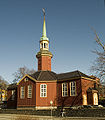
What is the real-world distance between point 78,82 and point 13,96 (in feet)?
54.8

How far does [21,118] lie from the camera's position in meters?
12.1

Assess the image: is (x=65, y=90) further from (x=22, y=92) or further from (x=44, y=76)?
(x=22, y=92)

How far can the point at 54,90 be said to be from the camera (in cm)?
2923

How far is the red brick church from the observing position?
26078 millimetres

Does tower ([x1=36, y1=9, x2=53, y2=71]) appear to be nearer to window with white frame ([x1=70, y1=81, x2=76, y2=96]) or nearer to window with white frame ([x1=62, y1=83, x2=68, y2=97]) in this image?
window with white frame ([x1=62, y1=83, x2=68, y2=97])

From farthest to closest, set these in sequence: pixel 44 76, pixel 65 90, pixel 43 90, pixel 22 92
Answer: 1. pixel 22 92
2. pixel 44 76
3. pixel 43 90
4. pixel 65 90

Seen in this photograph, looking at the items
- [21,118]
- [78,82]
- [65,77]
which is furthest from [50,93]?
[21,118]

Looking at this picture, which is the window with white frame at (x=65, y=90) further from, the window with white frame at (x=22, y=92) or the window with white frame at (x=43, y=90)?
the window with white frame at (x=22, y=92)

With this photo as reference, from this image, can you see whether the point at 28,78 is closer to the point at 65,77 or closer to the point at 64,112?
the point at 65,77

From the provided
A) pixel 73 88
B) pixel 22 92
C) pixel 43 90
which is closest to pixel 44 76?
pixel 43 90

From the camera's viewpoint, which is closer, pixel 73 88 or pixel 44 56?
pixel 73 88

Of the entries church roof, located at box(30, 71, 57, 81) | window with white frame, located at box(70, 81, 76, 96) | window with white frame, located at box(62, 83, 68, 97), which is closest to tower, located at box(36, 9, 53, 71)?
church roof, located at box(30, 71, 57, 81)

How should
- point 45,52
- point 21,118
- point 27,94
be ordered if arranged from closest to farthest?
point 21,118, point 27,94, point 45,52

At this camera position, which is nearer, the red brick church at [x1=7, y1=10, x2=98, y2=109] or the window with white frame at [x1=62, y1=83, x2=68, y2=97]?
the red brick church at [x1=7, y1=10, x2=98, y2=109]
